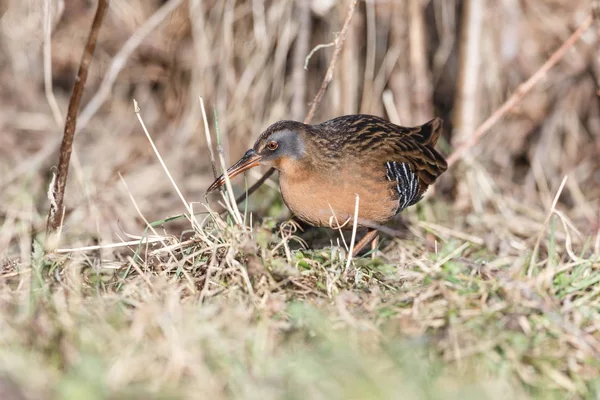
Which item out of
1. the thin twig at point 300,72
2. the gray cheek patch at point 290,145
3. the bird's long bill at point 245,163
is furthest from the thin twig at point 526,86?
the bird's long bill at point 245,163

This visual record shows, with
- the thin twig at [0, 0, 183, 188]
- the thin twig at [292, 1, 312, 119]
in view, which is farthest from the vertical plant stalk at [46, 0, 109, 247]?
the thin twig at [292, 1, 312, 119]

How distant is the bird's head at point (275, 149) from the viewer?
3.50m

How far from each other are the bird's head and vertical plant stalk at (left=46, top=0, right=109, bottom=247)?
654 mm

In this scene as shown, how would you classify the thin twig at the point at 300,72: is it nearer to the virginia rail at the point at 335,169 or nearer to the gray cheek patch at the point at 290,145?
the virginia rail at the point at 335,169

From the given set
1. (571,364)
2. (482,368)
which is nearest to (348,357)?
(482,368)

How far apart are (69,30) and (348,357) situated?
4307mm

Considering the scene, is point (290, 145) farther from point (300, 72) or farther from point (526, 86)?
point (300, 72)

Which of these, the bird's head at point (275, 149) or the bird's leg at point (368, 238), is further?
the bird's leg at point (368, 238)

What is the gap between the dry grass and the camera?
91.0 inches

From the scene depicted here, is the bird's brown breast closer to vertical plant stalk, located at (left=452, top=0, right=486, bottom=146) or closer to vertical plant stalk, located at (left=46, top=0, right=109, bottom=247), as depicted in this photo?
vertical plant stalk, located at (left=46, top=0, right=109, bottom=247)

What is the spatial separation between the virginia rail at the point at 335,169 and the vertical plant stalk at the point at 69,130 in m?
0.65

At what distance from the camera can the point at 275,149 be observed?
352cm

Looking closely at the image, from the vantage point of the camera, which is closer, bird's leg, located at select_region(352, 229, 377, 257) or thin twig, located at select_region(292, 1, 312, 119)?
bird's leg, located at select_region(352, 229, 377, 257)

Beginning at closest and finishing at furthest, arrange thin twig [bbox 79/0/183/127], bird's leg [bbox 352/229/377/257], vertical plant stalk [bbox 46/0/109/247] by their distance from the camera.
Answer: vertical plant stalk [bbox 46/0/109/247] < bird's leg [bbox 352/229/377/257] < thin twig [bbox 79/0/183/127]
